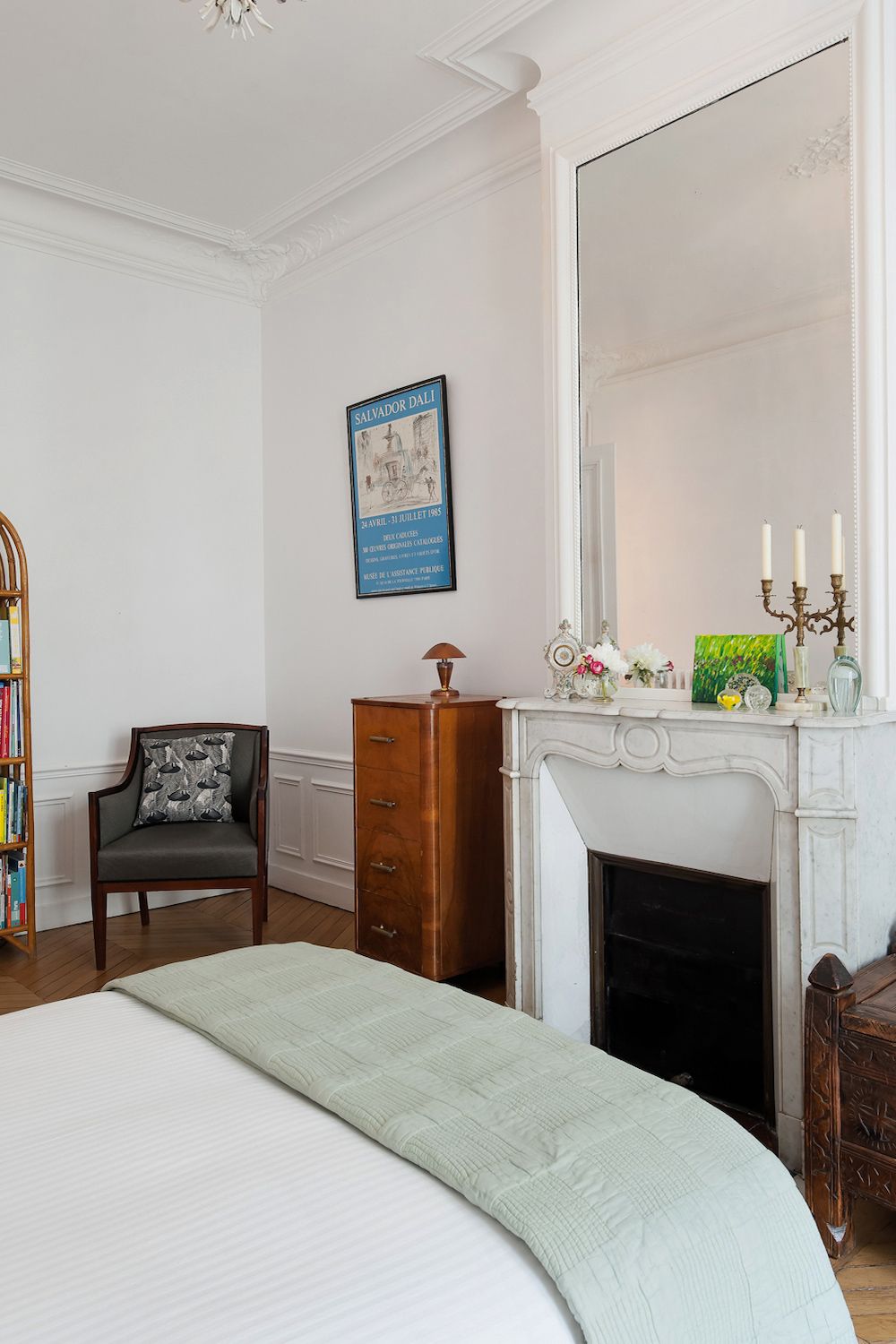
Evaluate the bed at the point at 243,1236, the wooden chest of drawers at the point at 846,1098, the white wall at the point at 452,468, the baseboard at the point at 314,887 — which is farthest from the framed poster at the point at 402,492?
the bed at the point at 243,1236

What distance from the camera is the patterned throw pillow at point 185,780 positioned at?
4.40m

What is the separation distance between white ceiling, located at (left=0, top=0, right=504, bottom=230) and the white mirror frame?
520 millimetres

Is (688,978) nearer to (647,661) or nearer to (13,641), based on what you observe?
(647,661)

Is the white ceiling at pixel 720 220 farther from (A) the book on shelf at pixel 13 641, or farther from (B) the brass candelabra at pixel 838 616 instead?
(A) the book on shelf at pixel 13 641

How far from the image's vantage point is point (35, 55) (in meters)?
3.39

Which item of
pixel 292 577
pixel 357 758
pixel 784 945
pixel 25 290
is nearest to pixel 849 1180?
pixel 784 945

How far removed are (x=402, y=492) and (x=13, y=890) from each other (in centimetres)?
239

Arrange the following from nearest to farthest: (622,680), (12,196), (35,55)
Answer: (622,680) → (35,55) → (12,196)

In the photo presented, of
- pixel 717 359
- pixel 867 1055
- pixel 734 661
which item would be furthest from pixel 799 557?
pixel 867 1055

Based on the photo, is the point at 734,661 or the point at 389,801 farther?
the point at 389,801

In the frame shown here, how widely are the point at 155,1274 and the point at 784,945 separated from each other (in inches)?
70.5

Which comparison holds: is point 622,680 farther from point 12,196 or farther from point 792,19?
point 12,196

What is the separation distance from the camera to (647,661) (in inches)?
116

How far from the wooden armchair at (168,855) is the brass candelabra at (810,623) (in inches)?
93.0
